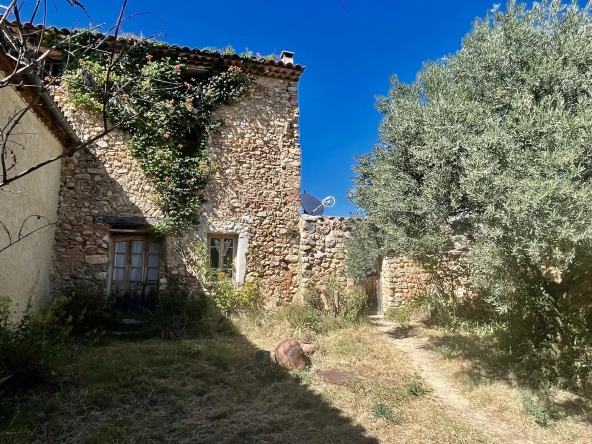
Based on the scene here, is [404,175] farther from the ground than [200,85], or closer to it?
closer to it

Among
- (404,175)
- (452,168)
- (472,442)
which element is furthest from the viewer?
(404,175)

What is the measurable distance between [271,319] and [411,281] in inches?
163

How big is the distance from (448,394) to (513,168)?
305 centimetres

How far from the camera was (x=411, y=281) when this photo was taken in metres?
10.1

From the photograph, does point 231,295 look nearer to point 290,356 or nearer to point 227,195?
point 227,195

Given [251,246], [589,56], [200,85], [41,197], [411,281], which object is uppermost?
[200,85]

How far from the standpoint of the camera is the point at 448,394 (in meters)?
5.14

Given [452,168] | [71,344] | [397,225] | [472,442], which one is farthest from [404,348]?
[71,344]

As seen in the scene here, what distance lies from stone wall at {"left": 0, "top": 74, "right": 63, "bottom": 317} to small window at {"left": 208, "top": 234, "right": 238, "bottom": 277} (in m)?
3.12

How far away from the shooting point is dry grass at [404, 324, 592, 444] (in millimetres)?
4191

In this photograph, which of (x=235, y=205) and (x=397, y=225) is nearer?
(x=397, y=225)

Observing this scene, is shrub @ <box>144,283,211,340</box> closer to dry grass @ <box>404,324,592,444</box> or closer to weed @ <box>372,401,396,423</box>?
weed @ <box>372,401,396,423</box>

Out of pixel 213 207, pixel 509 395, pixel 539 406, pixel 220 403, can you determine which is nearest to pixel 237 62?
pixel 213 207

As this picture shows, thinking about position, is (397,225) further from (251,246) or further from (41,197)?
(41,197)
